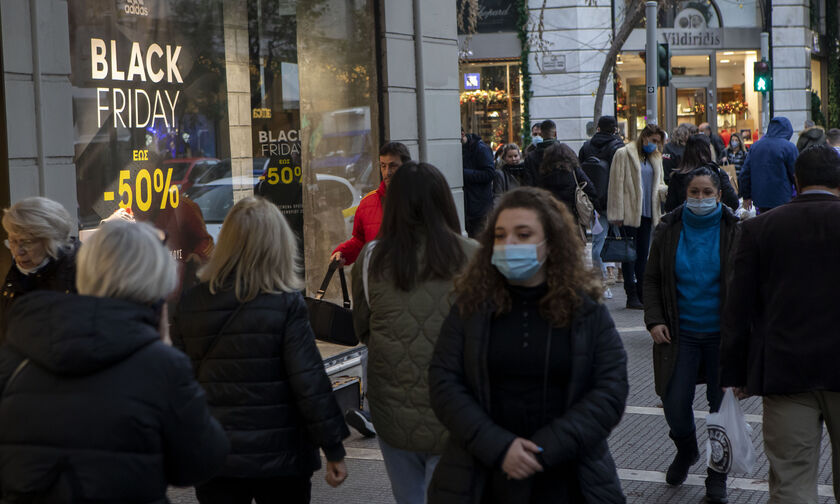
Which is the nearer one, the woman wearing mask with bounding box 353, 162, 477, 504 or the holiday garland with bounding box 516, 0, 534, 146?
the woman wearing mask with bounding box 353, 162, 477, 504

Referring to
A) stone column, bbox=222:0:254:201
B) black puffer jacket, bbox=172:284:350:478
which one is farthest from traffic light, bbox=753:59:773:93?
black puffer jacket, bbox=172:284:350:478

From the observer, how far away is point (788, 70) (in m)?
29.3

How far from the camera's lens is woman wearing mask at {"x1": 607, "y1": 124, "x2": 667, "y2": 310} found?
12.7 metres

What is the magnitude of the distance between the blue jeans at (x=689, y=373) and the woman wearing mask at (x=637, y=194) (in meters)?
6.71

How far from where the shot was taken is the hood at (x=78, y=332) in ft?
8.86

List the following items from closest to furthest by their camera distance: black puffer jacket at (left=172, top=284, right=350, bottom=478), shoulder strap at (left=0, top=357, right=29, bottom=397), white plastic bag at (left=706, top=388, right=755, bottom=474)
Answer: shoulder strap at (left=0, top=357, right=29, bottom=397), black puffer jacket at (left=172, top=284, right=350, bottom=478), white plastic bag at (left=706, top=388, right=755, bottom=474)

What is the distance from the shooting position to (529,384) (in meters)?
3.51

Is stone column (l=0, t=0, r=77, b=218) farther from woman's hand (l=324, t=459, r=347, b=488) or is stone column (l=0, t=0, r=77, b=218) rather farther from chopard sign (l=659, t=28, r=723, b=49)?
chopard sign (l=659, t=28, r=723, b=49)

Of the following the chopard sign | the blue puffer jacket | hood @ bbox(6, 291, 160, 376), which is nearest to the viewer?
hood @ bbox(6, 291, 160, 376)

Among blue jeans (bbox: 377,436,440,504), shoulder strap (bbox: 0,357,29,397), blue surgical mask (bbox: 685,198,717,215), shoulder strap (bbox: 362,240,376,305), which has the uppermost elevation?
blue surgical mask (bbox: 685,198,717,215)

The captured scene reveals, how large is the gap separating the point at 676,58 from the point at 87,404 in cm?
2848

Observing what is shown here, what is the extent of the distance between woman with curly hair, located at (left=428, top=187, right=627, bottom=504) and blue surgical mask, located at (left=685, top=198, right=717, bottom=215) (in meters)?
2.51

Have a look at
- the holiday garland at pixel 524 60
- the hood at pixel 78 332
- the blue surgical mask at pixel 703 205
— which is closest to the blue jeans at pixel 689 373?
the blue surgical mask at pixel 703 205

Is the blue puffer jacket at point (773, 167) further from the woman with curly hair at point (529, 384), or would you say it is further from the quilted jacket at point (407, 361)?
the woman with curly hair at point (529, 384)
